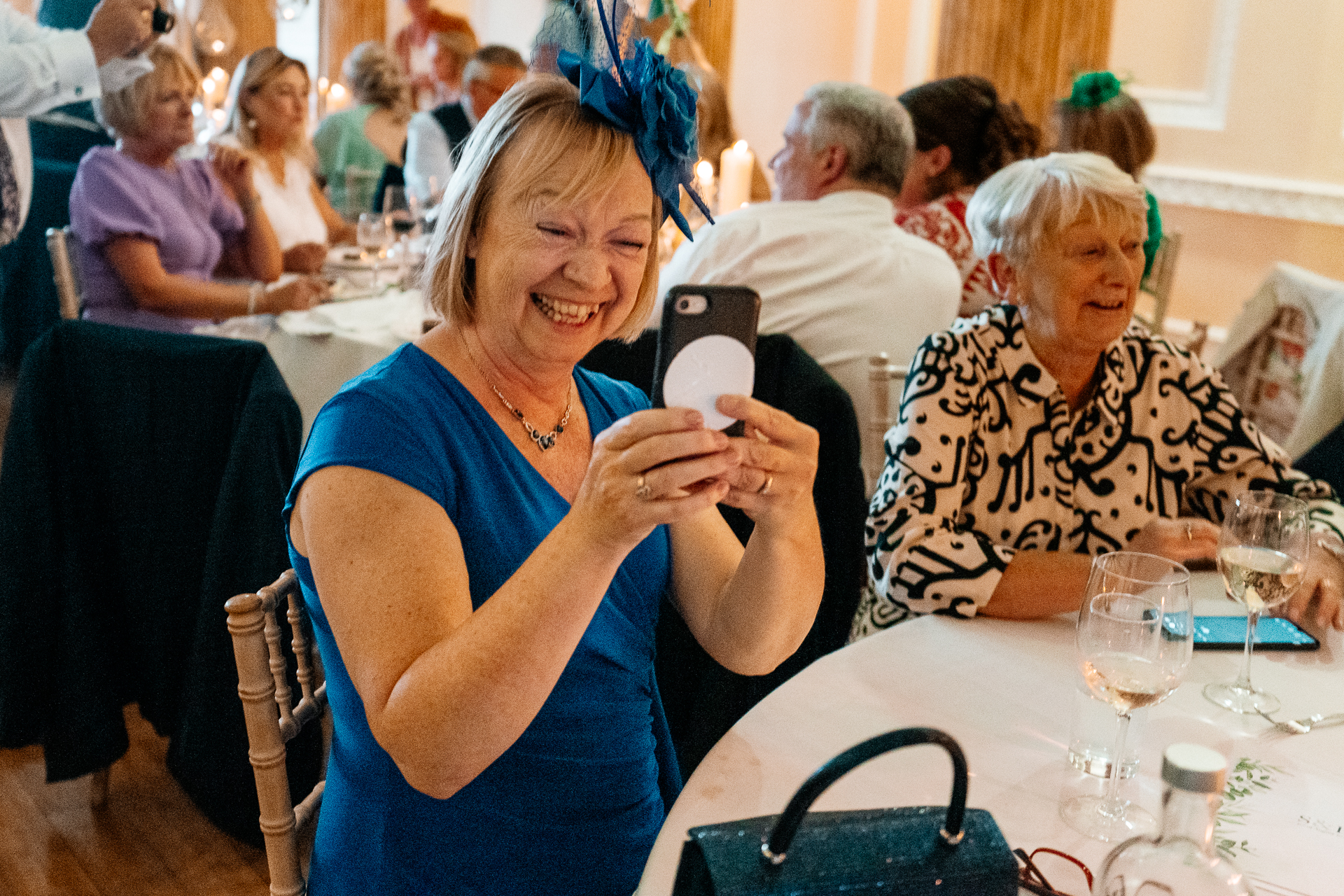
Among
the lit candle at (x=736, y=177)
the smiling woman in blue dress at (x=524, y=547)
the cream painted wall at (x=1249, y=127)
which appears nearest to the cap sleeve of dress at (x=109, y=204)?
the lit candle at (x=736, y=177)

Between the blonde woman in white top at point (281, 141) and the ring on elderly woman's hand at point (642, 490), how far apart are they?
300cm

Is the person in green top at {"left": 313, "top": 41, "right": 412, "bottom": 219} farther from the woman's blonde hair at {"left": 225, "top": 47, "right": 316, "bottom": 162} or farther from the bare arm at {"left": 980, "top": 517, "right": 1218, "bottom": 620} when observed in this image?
the bare arm at {"left": 980, "top": 517, "right": 1218, "bottom": 620}

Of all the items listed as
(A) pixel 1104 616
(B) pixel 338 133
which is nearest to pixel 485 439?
(A) pixel 1104 616

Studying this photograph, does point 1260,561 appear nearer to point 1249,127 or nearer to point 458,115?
point 1249,127

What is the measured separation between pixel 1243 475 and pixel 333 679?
1417 millimetres

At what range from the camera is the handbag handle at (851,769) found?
2.11ft

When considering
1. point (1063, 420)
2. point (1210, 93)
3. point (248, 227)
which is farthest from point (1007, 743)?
point (1210, 93)

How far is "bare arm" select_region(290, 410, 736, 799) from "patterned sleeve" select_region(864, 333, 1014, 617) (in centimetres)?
63

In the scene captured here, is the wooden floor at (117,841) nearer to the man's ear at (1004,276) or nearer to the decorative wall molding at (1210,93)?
the man's ear at (1004,276)

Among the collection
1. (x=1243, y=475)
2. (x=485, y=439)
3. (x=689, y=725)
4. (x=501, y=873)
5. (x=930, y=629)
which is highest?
(x=485, y=439)

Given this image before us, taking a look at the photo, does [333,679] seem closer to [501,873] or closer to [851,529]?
[501,873]

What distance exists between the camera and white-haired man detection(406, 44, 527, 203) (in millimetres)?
4648

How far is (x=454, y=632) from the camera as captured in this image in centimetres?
89

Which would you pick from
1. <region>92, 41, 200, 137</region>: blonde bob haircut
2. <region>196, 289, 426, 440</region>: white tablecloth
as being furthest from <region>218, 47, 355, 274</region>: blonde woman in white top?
<region>196, 289, 426, 440</region>: white tablecloth
